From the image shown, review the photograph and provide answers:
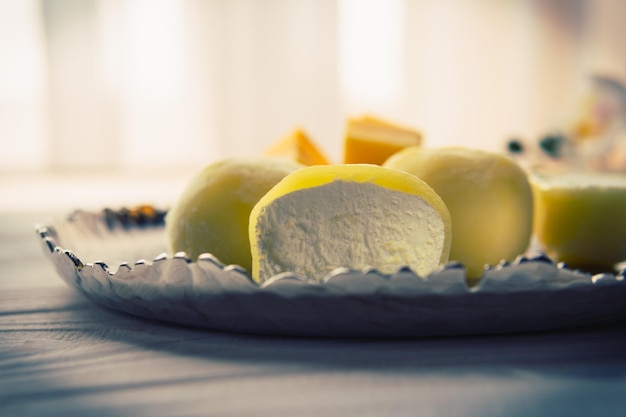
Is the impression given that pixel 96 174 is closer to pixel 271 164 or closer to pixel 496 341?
pixel 271 164

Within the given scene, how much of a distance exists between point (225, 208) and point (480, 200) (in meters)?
0.13

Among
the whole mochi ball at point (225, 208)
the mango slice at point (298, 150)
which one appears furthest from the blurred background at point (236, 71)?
the whole mochi ball at point (225, 208)

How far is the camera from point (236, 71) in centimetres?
229

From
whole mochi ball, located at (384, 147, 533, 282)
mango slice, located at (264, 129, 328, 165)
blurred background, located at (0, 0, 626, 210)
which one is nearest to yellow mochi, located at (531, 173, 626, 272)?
whole mochi ball, located at (384, 147, 533, 282)

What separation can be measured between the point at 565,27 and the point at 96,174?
1.86 metres

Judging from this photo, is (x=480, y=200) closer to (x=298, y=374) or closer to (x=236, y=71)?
(x=298, y=374)

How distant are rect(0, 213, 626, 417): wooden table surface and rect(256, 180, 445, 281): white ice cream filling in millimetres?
35

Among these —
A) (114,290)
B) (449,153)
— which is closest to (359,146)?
(449,153)

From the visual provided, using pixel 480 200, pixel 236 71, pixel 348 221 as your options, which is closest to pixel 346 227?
pixel 348 221

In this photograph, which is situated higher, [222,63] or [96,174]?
[222,63]

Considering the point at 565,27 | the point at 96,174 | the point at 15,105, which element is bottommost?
the point at 96,174

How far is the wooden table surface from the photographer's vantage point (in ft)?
0.62

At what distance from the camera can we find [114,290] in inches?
10.5

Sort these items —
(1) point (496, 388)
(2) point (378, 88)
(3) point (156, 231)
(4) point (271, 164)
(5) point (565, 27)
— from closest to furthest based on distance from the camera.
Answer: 1. (1) point (496, 388)
2. (4) point (271, 164)
3. (3) point (156, 231)
4. (2) point (378, 88)
5. (5) point (565, 27)
